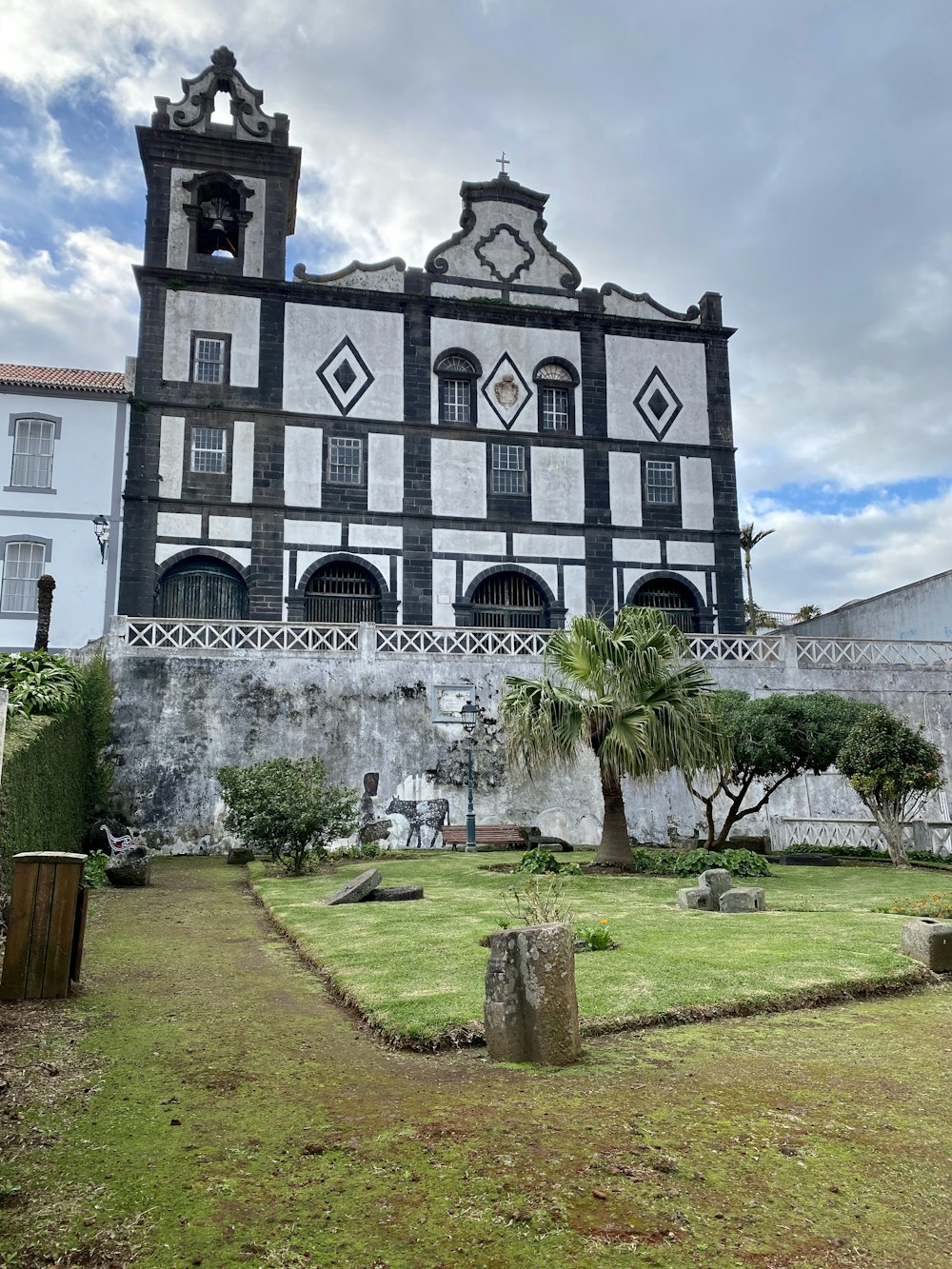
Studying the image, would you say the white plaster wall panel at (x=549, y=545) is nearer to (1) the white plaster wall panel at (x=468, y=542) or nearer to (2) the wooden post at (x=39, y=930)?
(1) the white plaster wall panel at (x=468, y=542)

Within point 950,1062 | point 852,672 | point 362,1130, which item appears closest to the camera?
point 362,1130

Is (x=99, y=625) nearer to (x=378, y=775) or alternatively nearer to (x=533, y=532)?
(x=378, y=775)

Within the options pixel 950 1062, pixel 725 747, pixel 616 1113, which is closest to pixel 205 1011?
pixel 616 1113

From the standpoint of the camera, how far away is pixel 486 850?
19.3 meters

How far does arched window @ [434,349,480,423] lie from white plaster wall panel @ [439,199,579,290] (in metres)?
2.90

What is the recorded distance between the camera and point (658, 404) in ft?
101

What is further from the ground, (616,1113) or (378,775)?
(378,775)

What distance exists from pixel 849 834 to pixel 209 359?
2106cm

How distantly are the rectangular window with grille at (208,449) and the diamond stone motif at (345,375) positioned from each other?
3431 mm

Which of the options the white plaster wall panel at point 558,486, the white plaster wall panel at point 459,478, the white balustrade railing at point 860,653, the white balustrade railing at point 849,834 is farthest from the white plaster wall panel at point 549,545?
the white balustrade railing at point 849,834

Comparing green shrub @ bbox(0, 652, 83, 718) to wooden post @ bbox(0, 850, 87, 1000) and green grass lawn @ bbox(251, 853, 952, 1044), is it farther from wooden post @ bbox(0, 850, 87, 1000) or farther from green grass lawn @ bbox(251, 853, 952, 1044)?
wooden post @ bbox(0, 850, 87, 1000)

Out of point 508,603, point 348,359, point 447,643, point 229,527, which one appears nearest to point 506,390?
point 348,359

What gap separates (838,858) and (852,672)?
6.38m

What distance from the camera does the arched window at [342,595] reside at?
27391mm
